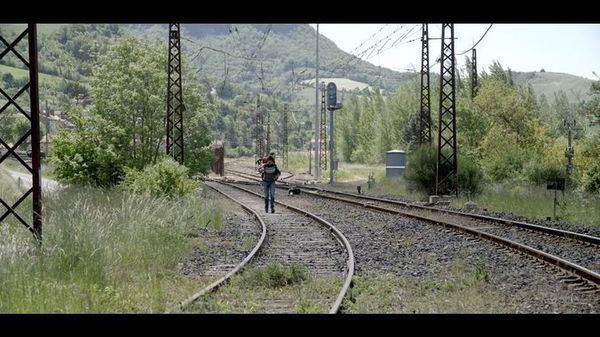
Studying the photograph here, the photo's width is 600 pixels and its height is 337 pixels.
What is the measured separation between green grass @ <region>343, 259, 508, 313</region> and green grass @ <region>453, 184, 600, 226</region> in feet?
35.9

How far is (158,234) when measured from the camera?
13.7 metres

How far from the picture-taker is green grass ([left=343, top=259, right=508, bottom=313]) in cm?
849

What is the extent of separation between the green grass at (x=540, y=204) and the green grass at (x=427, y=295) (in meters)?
11.0

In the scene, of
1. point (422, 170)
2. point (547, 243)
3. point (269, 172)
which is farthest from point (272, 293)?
point (422, 170)

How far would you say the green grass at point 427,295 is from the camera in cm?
849

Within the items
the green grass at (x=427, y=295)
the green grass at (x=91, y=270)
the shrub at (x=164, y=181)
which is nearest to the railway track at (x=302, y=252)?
the green grass at (x=427, y=295)

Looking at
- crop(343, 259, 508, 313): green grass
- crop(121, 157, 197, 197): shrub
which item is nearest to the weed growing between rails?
crop(343, 259, 508, 313): green grass

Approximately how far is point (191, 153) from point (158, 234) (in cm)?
2329

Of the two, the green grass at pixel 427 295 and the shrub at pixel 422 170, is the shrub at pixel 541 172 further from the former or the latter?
the green grass at pixel 427 295

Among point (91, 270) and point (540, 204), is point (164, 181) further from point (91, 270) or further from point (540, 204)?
point (91, 270)

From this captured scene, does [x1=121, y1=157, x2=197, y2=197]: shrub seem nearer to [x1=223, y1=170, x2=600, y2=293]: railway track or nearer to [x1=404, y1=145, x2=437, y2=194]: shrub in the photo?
[x1=223, y1=170, x2=600, y2=293]: railway track

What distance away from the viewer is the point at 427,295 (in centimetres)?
950
